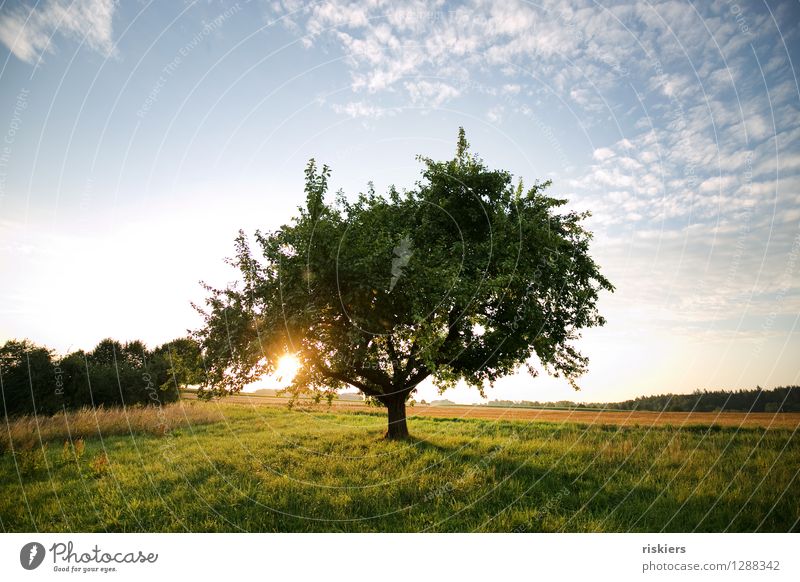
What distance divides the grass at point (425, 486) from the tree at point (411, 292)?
11.3 feet

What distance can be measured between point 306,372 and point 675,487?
45.4 feet

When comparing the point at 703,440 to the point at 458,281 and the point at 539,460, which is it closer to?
the point at 539,460

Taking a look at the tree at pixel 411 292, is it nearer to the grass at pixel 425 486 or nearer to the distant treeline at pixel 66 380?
the grass at pixel 425 486

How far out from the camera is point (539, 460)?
13.9m

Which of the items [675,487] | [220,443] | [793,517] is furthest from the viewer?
[220,443]

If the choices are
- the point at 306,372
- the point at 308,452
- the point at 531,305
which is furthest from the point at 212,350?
the point at 531,305

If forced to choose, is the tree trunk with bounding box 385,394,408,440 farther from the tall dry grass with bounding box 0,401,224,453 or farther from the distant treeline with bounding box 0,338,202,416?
the tall dry grass with bounding box 0,401,224,453

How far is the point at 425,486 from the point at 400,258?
7852mm
